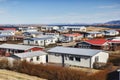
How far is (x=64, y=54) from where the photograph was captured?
27047 mm

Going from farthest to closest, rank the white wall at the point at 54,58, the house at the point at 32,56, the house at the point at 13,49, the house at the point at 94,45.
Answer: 1. the house at the point at 94,45
2. the house at the point at 13,49
3. the white wall at the point at 54,58
4. the house at the point at 32,56

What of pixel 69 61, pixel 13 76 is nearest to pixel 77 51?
pixel 69 61

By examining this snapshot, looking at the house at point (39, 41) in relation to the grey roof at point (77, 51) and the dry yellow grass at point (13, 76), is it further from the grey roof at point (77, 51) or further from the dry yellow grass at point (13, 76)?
the dry yellow grass at point (13, 76)

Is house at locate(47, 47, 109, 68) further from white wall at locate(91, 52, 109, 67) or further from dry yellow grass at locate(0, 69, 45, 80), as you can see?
dry yellow grass at locate(0, 69, 45, 80)

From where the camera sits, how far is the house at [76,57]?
2558cm

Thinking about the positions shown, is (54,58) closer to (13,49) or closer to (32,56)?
(32,56)

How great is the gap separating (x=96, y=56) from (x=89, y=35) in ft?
145

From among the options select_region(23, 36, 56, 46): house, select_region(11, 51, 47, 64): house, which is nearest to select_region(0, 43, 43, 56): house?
select_region(11, 51, 47, 64): house

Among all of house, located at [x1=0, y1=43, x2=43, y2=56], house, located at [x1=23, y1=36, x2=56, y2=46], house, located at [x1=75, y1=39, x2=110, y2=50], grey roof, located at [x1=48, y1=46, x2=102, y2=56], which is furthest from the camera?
house, located at [x1=23, y1=36, x2=56, y2=46]

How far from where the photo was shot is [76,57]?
86.1 ft

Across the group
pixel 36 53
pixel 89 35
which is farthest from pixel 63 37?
pixel 36 53

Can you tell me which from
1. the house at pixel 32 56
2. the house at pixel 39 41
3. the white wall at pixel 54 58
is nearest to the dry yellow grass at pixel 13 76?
the house at pixel 32 56

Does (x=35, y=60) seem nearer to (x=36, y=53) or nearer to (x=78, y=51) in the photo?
(x=36, y=53)

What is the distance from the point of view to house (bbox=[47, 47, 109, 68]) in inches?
1007
